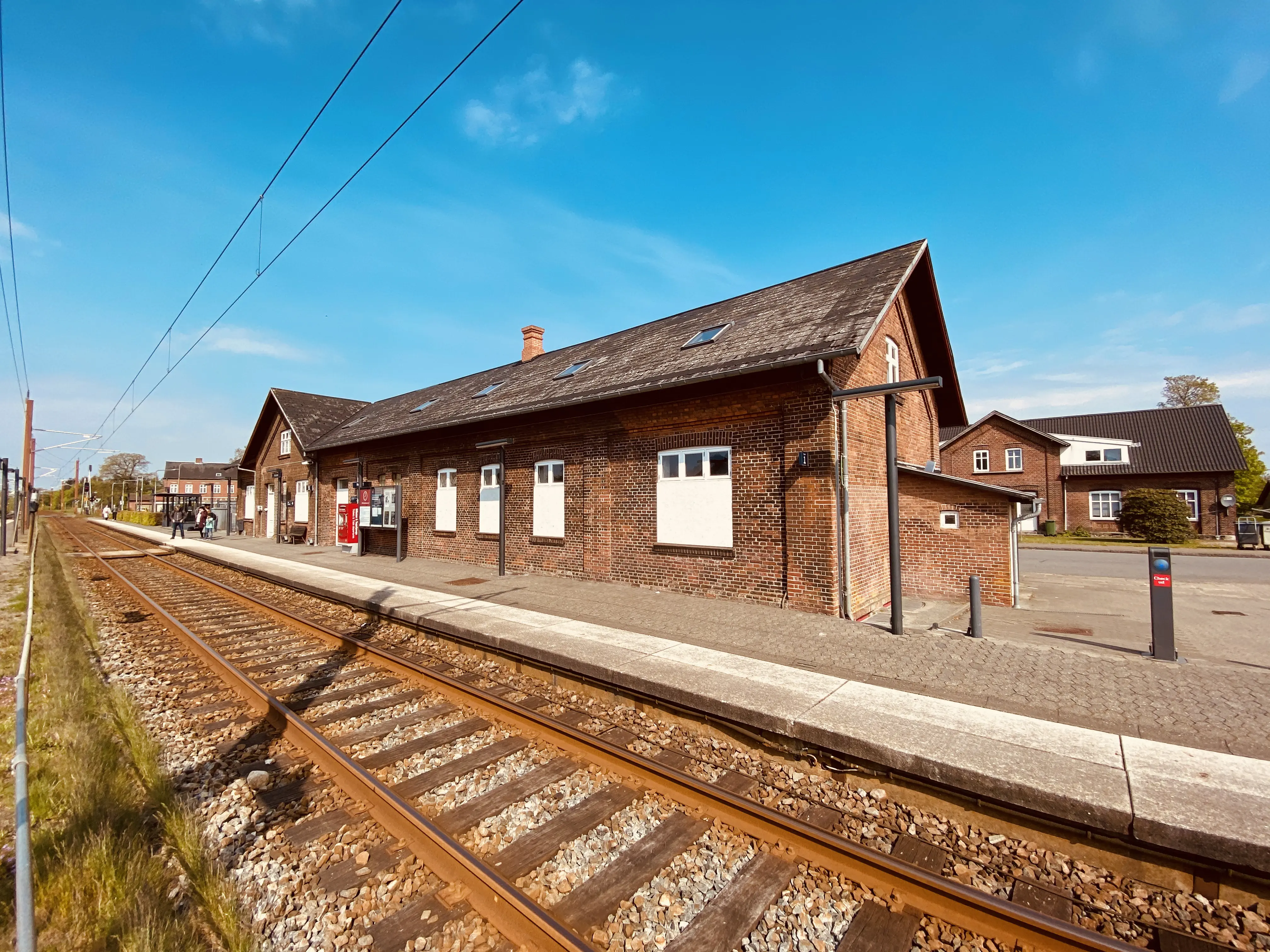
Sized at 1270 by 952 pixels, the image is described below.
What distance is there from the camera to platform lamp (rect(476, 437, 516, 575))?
44.8 ft

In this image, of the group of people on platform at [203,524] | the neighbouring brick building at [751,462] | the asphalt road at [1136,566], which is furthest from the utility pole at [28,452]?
the asphalt road at [1136,566]

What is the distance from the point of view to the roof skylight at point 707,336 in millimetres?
12242

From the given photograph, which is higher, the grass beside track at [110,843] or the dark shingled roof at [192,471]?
the dark shingled roof at [192,471]

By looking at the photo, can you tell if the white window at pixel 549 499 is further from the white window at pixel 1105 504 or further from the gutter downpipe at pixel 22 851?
the white window at pixel 1105 504

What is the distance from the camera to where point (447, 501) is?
16672mm

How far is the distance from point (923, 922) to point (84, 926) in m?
4.11

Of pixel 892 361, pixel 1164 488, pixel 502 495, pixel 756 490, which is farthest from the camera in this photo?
pixel 1164 488

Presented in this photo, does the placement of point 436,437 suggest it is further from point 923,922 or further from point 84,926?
point 923,922

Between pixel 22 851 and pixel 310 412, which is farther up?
pixel 310 412

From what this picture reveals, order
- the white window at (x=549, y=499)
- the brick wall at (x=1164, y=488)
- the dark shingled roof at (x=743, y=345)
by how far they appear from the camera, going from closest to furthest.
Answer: the dark shingled roof at (x=743, y=345) < the white window at (x=549, y=499) < the brick wall at (x=1164, y=488)

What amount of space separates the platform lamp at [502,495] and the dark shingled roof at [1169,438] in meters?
32.5

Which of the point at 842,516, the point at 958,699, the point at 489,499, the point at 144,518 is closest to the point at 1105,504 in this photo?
the point at 842,516

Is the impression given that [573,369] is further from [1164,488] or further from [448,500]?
[1164,488]

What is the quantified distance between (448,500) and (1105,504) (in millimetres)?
34380
